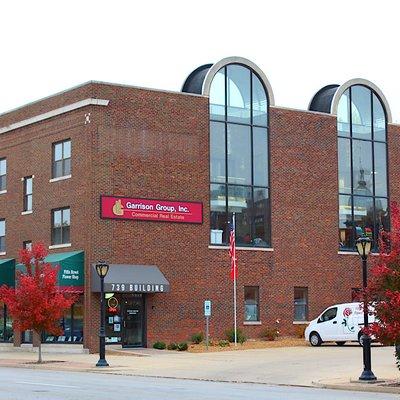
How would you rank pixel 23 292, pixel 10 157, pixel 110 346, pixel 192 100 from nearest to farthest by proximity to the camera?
pixel 23 292
pixel 110 346
pixel 192 100
pixel 10 157

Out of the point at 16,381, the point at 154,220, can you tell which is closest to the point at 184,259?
the point at 154,220

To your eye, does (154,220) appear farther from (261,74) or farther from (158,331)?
(261,74)

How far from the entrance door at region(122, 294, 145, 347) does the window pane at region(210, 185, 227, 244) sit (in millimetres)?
4873

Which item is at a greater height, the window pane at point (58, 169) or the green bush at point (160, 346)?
the window pane at point (58, 169)

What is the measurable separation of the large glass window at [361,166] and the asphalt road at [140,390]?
78.0 ft

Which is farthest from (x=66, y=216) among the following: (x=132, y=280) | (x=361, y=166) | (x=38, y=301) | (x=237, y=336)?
(x=361, y=166)

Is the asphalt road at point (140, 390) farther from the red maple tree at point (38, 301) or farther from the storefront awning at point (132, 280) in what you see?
the storefront awning at point (132, 280)

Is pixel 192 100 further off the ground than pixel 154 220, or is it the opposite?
pixel 192 100

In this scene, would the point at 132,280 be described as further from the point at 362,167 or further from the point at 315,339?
the point at 362,167

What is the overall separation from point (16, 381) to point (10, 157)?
23.4 metres

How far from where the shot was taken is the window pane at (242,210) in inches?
1828

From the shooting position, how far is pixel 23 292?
3734 cm

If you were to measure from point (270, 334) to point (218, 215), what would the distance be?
6208 mm

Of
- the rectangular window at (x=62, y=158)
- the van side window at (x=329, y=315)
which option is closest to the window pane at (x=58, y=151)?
the rectangular window at (x=62, y=158)
